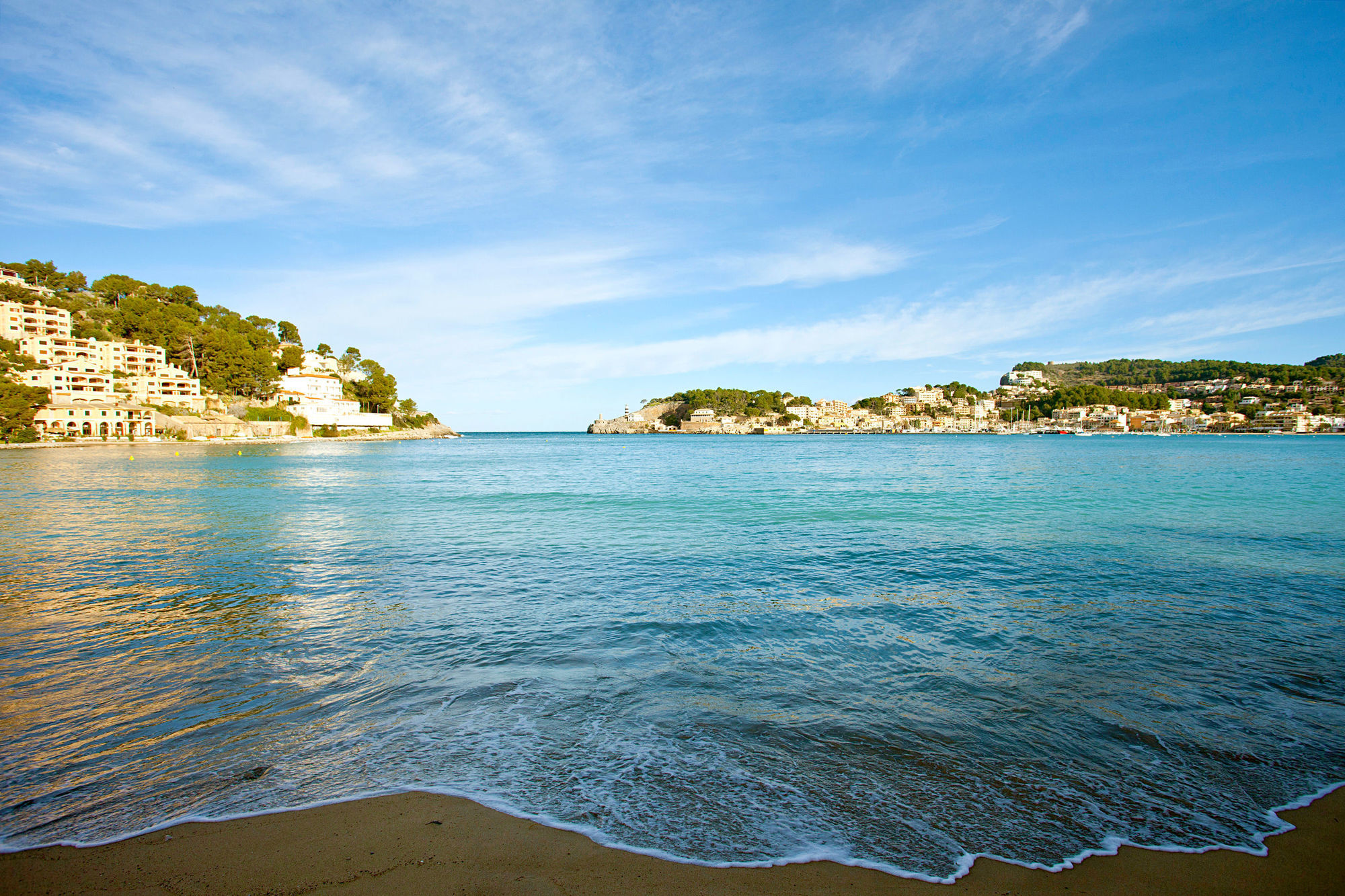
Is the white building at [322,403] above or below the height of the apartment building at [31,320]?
below

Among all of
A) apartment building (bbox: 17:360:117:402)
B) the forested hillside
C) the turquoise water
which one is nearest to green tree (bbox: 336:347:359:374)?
the forested hillside

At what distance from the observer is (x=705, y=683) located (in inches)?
229

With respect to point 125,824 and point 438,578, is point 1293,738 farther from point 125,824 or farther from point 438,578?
point 438,578

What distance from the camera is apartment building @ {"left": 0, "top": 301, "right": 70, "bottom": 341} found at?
3361 inches

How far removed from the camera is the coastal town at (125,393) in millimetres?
72125

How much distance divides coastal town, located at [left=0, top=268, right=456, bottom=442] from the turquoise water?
81626 millimetres

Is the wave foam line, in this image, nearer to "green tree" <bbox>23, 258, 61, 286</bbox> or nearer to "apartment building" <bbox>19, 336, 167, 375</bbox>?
"apartment building" <bbox>19, 336, 167, 375</bbox>

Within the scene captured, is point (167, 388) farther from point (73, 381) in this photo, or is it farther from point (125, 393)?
point (73, 381)

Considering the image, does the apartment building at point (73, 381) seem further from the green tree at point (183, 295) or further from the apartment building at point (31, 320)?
the green tree at point (183, 295)

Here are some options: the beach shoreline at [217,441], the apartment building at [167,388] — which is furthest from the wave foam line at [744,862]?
the apartment building at [167,388]

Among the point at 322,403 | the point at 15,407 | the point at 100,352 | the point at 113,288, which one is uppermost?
the point at 113,288

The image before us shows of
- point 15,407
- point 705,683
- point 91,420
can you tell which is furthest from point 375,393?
point 705,683

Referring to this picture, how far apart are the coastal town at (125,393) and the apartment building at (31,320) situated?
0.13 meters

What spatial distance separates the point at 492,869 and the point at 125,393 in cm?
10905
